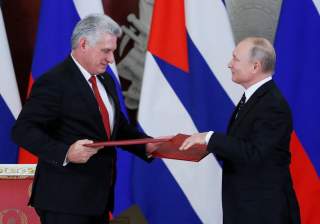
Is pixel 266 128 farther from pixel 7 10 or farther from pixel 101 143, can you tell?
pixel 7 10

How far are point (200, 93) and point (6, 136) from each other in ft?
3.07

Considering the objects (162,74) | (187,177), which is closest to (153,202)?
(187,177)

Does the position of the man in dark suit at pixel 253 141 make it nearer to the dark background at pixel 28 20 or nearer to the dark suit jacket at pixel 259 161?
the dark suit jacket at pixel 259 161

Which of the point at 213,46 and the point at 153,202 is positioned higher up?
the point at 213,46

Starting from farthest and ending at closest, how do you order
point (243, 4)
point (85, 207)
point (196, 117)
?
point (243, 4), point (196, 117), point (85, 207)

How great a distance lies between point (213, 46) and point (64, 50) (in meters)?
0.71

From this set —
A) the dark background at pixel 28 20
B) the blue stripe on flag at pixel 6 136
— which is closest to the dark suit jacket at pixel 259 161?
the blue stripe on flag at pixel 6 136

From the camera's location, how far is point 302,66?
261 cm

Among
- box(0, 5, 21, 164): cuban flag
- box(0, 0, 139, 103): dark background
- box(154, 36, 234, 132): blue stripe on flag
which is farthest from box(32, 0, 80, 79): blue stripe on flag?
box(154, 36, 234, 132): blue stripe on flag

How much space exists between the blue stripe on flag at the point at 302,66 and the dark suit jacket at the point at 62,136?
39.7 inches

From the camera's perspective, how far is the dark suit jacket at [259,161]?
190 centimetres

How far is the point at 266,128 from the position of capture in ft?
6.25

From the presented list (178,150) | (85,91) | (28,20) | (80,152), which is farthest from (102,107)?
(28,20)

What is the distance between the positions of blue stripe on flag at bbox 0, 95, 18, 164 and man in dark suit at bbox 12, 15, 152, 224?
2.54 feet
